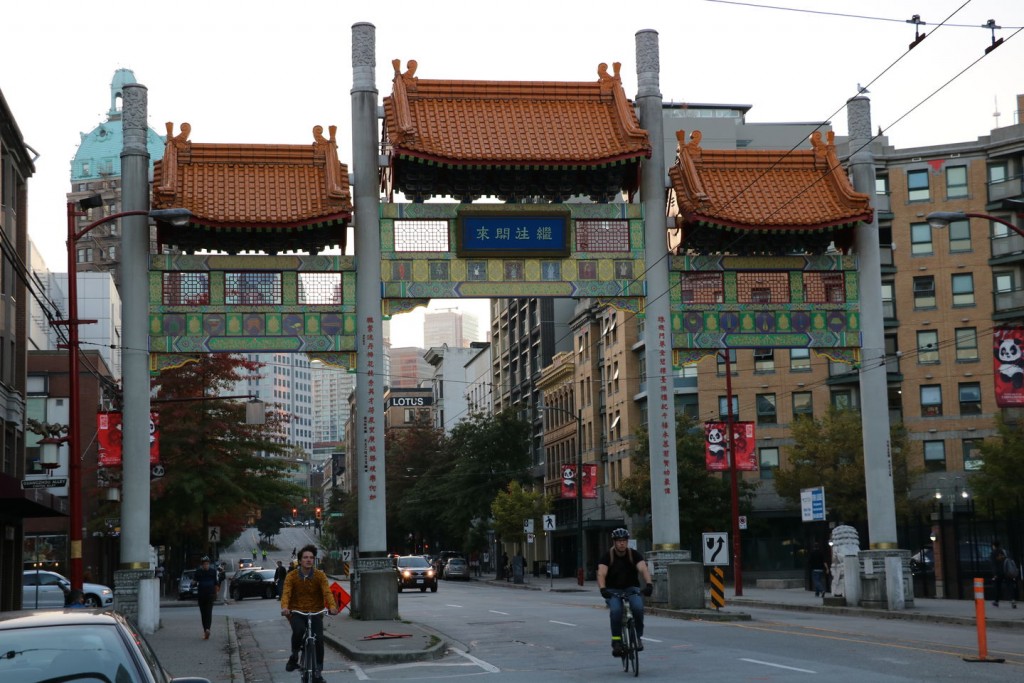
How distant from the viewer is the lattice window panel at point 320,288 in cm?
2998

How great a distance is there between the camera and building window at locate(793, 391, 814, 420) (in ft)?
224

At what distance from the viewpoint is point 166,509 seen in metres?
49.2

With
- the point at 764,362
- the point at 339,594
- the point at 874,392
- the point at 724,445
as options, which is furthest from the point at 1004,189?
the point at 339,594

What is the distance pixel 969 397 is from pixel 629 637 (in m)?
52.0

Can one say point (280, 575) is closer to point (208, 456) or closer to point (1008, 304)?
point (208, 456)

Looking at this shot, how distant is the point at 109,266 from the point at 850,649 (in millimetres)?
110417

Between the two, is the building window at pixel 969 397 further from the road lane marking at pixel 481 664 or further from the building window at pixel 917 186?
the road lane marking at pixel 481 664

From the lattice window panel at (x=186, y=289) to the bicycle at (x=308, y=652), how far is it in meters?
14.6

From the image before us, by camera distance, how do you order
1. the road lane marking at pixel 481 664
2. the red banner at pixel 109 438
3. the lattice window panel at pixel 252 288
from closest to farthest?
A: the road lane marking at pixel 481 664 → the lattice window panel at pixel 252 288 → the red banner at pixel 109 438

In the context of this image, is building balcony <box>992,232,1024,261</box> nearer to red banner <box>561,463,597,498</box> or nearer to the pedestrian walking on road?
red banner <box>561,463,597,498</box>

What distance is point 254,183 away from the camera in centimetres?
3067

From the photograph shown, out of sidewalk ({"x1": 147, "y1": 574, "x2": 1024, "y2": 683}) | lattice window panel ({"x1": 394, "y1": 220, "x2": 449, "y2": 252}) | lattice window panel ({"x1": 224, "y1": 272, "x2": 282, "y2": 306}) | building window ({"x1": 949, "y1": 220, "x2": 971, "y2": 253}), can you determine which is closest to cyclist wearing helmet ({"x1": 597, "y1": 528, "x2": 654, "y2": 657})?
sidewalk ({"x1": 147, "y1": 574, "x2": 1024, "y2": 683})

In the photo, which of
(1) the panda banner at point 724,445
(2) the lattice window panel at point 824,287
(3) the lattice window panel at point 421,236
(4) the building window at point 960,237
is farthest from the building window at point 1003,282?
(3) the lattice window panel at point 421,236

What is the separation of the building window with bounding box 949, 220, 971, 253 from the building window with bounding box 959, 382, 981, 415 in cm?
654
